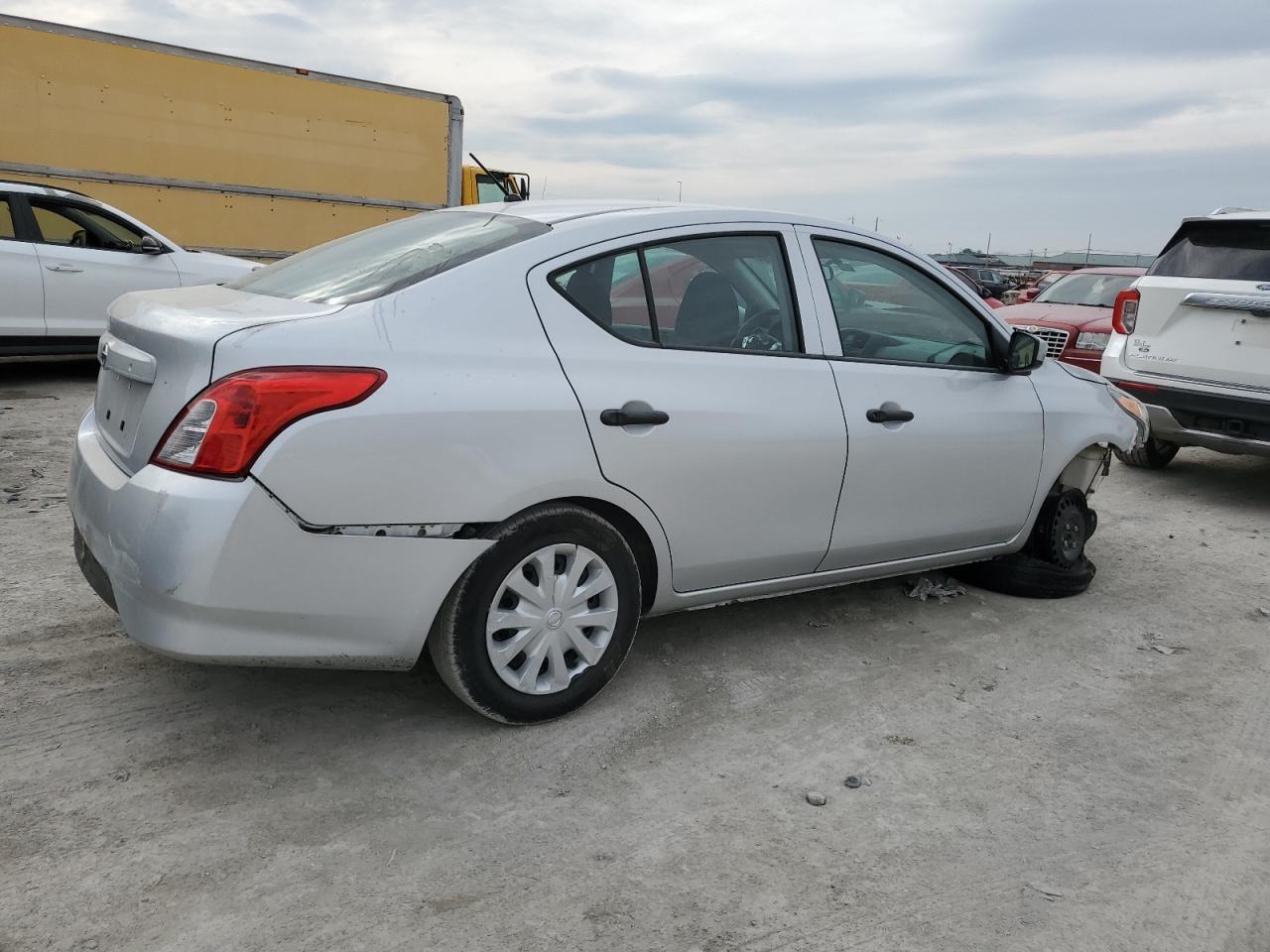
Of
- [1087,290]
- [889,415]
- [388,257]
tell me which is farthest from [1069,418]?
[1087,290]

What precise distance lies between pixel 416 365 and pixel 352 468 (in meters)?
0.34

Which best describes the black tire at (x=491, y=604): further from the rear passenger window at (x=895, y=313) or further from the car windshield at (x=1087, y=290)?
the car windshield at (x=1087, y=290)

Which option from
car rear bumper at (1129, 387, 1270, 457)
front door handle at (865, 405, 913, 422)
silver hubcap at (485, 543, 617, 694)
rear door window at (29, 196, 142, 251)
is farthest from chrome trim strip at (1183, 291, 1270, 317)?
rear door window at (29, 196, 142, 251)

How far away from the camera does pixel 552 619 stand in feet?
10.6

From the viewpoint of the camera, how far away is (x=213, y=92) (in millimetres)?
10398

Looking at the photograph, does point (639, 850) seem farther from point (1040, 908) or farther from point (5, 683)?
point (5, 683)

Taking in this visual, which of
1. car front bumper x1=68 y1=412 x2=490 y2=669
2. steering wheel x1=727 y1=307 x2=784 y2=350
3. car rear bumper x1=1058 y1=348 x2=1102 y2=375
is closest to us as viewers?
car front bumper x1=68 y1=412 x2=490 y2=669

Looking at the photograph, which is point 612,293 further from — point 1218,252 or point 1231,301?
point 1218,252

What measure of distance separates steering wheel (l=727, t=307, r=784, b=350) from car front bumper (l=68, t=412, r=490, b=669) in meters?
1.23

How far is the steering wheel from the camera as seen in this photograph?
3.68m

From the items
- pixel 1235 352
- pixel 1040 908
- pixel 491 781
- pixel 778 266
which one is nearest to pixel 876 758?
pixel 1040 908

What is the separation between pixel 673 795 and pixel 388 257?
1.89m

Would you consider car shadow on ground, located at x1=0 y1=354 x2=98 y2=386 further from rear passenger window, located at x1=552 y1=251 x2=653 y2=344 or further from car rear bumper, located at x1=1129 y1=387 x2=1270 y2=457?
car rear bumper, located at x1=1129 y1=387 x2=1270 y2=457

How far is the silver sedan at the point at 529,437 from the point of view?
274 cm
